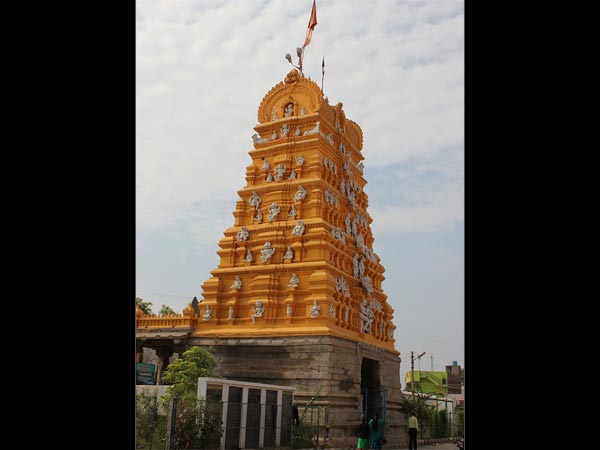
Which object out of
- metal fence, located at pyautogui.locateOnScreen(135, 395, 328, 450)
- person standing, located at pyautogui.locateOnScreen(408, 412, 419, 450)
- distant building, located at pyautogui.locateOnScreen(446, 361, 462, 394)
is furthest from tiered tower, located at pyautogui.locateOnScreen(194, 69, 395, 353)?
distant building, located at pyautogui.locateOnScreen(446, 361, 462, 394)

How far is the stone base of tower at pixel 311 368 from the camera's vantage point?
14906mm

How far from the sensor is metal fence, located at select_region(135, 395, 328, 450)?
1120 centimetres

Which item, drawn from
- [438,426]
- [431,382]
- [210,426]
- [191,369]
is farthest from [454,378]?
[210,426]

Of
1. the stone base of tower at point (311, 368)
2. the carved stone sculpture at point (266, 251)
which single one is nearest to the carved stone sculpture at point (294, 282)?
the carved stone sculpture at point (266, 251)

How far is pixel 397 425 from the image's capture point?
1914cm

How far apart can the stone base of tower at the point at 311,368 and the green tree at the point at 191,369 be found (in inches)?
26.6

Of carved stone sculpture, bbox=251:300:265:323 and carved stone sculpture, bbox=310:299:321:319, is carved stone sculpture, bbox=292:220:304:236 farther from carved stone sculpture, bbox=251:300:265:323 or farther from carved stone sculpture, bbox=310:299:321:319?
carved stone sculpture, bbox=310:299:321:319

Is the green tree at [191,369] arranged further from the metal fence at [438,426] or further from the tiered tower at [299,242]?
the metal fence at [438,426]

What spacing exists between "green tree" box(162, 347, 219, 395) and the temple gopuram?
0.68 m
